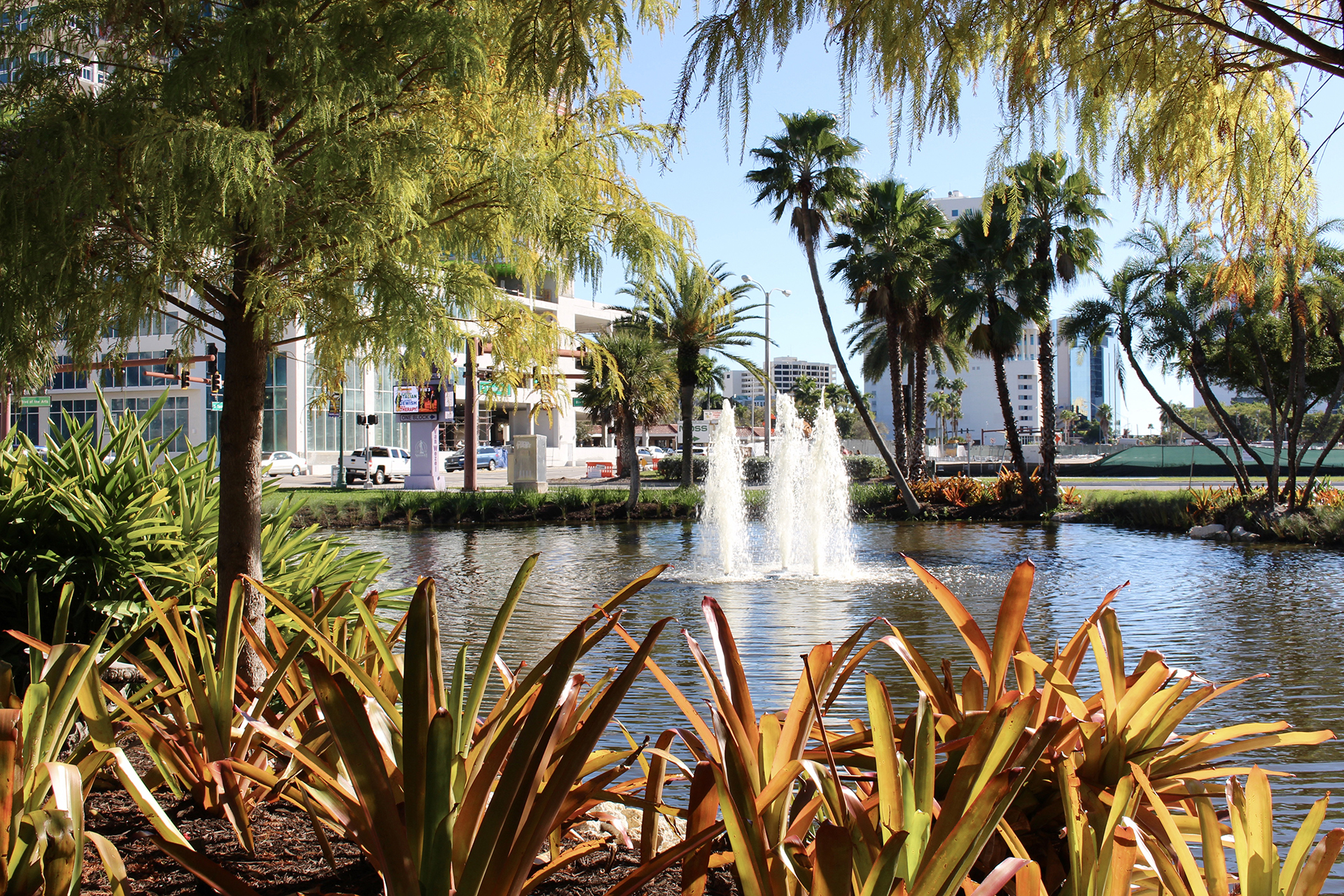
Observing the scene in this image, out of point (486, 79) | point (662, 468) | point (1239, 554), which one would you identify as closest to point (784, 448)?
point (1239, 554)

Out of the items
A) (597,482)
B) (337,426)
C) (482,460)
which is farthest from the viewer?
(482,460)

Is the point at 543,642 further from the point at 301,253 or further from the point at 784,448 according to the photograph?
the point at 784,448

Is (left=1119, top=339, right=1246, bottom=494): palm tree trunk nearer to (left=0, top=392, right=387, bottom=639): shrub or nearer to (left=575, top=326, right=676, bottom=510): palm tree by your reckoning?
(left=575, top=326, right=676, bottom=510): palm tree

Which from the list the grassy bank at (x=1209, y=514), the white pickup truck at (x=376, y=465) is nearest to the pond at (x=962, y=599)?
the grassy bank at (x=1209, y=514)

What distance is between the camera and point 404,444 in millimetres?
60844

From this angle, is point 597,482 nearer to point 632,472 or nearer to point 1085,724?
point 632,472

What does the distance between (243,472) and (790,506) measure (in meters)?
13.8

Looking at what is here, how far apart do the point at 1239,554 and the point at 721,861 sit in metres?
17.5

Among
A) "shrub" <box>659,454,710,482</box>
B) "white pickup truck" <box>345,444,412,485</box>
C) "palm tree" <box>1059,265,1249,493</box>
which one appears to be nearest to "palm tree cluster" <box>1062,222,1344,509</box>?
"palm tree" <box>1059,265,1249,493</box>

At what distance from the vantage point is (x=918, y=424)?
3391cm

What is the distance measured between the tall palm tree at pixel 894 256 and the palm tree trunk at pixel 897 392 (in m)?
0.02

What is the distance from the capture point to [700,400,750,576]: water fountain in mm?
15984

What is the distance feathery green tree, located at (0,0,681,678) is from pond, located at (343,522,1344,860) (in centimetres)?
316

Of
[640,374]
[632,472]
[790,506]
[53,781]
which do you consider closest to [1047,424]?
[632,472]
